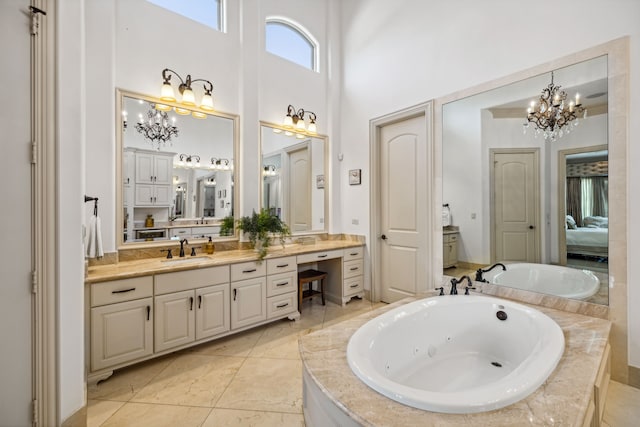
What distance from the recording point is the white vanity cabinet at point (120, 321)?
6.27 feet

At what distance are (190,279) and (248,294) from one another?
593 millimetres

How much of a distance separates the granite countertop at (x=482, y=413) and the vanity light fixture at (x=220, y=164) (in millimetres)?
2213

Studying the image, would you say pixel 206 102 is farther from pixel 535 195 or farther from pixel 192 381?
pixel 535 195

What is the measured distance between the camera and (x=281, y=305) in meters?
2.93

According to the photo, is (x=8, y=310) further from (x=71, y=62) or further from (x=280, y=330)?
(x=280, y=330)

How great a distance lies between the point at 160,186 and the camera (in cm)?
276

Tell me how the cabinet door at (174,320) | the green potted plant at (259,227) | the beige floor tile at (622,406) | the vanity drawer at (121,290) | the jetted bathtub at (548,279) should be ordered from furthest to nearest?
the green potted plant at (259,227) → the cabinet door at (174,320) → the jetted bathtub at (548,279) → the vanity drawer at (121,290) → the beige floor tile at (622,406)

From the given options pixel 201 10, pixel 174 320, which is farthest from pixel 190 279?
pixel 201 10

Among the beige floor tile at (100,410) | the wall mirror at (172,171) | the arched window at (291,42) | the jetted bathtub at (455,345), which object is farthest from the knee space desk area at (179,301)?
the arched window at (291,42)

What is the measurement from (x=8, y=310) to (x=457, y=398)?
6.36 feet

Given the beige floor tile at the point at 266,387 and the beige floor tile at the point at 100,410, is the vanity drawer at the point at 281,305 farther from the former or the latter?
the beige floor tile at the point at 100,410

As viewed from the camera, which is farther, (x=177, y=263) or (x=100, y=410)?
(x=177, y=263)

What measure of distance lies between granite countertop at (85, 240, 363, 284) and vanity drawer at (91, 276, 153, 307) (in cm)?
4

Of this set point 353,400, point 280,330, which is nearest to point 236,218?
point 280,330
